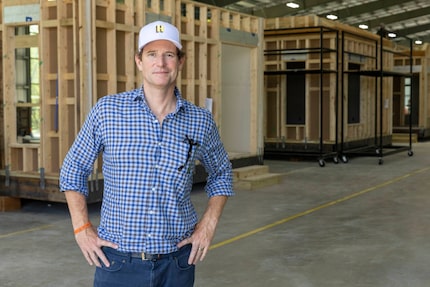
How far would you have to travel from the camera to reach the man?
2732mm

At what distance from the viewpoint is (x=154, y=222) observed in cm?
274

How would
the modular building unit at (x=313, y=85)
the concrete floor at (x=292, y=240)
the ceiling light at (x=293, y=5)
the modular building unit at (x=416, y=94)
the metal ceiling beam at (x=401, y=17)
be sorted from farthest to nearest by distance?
the metal ceiling beam at (x=401, y=17) < the ceiling light at (x=293, y=5) < the modular building unit at (x=416, y=94) < the modular building unit at (x=313, y=85) < the concrete floor at (x=292, y=240)

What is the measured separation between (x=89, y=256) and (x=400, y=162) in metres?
16.5

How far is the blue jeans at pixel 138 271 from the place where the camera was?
8.98 ft

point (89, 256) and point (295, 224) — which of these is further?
point (295, 224)

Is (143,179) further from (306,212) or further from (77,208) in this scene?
(306,212)

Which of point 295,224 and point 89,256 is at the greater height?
point 89,256

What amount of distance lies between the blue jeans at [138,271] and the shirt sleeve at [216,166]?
39 centimetres

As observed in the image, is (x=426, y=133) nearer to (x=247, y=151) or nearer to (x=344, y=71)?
(x=344, y=71)

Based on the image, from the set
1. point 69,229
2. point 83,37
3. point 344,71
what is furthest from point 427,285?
point 344,71

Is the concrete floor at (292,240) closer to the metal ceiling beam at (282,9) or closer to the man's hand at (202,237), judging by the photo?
the man's hand at (202,237)

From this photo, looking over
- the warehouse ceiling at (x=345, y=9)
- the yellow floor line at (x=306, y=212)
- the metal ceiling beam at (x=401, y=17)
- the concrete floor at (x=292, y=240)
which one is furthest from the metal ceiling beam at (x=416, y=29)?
the concrete floor at (x=292, y=240)

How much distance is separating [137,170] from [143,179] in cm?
5

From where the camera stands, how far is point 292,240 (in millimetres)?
7879
